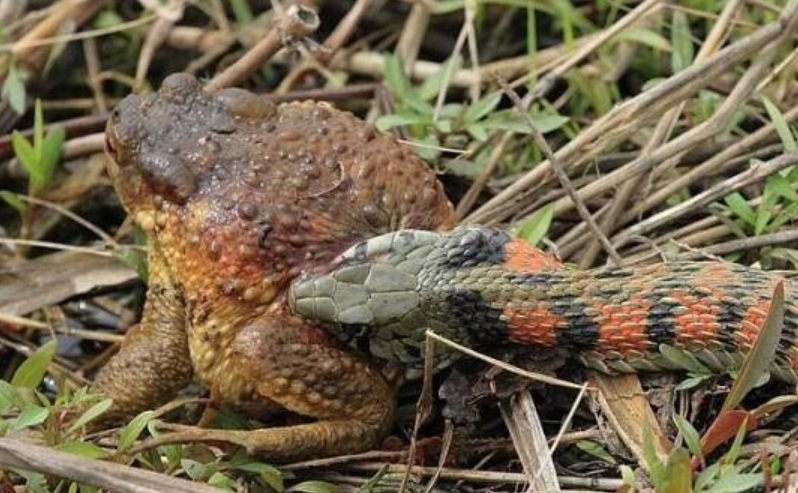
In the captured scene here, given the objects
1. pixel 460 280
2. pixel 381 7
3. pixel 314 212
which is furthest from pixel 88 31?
pixel 460 280

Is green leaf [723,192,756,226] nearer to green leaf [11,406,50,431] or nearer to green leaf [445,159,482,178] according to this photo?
green leaf [445,159,482,178]

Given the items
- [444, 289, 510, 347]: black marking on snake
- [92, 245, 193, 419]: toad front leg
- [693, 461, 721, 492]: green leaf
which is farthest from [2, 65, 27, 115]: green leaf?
[693, 461, 721, 492]: green leaf

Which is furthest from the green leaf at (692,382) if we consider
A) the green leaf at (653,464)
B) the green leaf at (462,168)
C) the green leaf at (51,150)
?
the green leaf at (51,150)

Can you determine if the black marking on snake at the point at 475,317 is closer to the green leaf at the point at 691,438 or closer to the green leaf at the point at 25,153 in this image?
the green leaf at the point at 691,438

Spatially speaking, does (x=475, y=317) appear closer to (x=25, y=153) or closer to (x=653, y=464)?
(x=653, y=464)

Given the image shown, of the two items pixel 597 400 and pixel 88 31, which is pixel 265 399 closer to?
pixel 597 400

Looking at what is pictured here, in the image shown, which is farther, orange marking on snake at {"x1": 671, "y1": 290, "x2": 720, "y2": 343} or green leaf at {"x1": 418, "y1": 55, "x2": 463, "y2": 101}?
green leaf at {"x1": 418, "y1": 55, "x2": 463, "y2": 101}

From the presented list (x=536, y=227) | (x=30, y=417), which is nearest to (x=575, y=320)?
(x=536, y=227)
